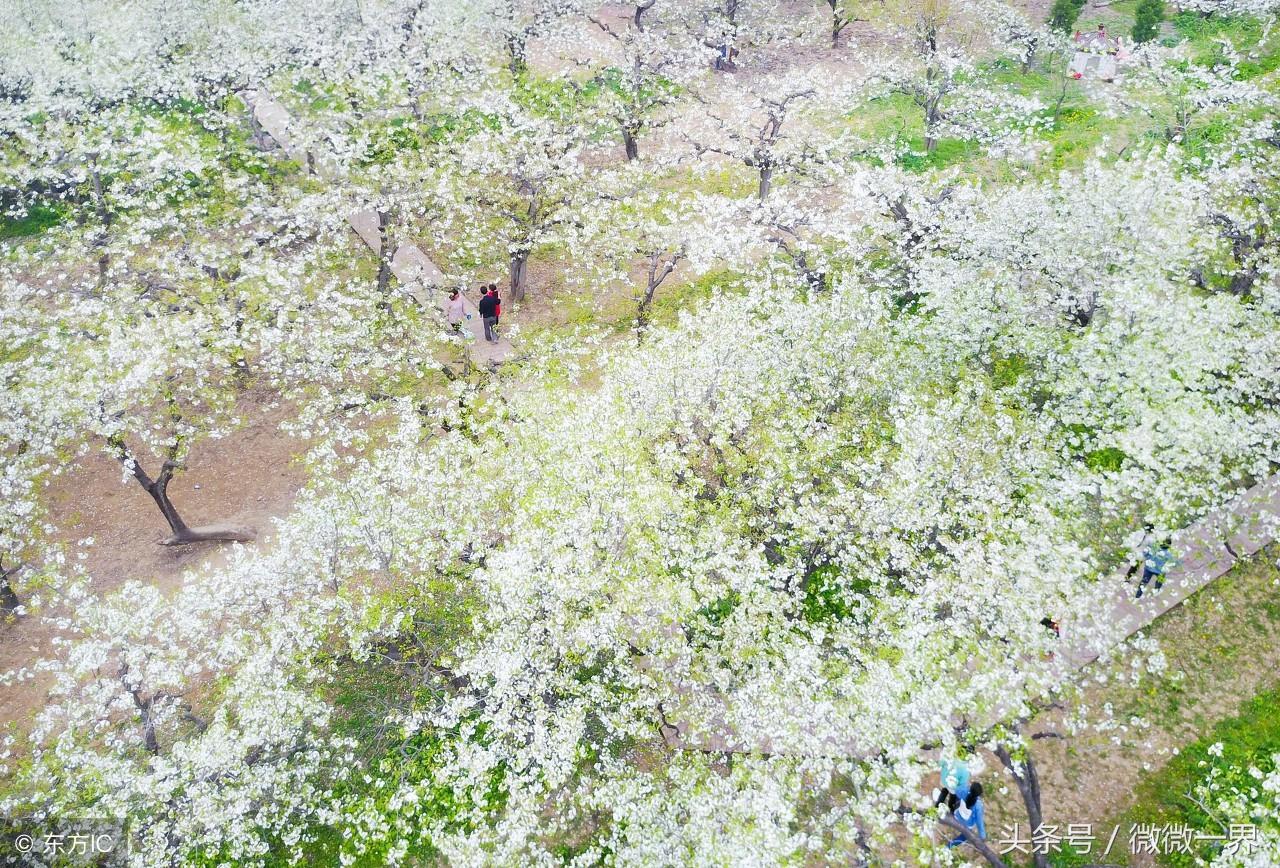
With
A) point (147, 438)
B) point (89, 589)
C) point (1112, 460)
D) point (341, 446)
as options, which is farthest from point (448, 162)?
point (1112, 460)

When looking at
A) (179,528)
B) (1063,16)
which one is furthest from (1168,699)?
(1063,16)

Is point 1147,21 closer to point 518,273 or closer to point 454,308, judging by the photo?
point 518,273

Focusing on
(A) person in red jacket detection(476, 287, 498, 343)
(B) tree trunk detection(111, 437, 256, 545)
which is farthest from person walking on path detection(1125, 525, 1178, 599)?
(B) tree trunk detection(111, 437, 256, 545)

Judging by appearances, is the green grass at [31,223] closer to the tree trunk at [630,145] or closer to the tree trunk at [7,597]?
the tree trunk at [7,597]

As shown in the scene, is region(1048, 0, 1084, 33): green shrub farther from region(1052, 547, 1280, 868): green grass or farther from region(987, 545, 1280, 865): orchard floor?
region(987, 545, 1280, 865): orchard floor

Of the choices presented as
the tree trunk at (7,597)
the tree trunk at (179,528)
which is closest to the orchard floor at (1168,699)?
the tree trunk at (179,528)

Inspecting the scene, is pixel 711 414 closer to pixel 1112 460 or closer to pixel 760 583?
pixel 760 583
